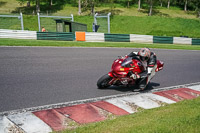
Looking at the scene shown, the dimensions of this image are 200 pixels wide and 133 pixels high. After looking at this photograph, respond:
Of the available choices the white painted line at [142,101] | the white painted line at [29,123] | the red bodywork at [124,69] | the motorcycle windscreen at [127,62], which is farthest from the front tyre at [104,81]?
the white painted line at [29,123]

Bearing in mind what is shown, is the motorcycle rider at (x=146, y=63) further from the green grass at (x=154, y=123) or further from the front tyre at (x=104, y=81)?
the green grass at (x=154, y=123)

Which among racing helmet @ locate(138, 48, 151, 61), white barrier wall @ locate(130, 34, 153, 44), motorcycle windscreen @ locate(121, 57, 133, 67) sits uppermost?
racing helmet @ locate(138, 48, 151, 61)

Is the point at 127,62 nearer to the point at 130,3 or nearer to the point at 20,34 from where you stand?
the point at 20,34

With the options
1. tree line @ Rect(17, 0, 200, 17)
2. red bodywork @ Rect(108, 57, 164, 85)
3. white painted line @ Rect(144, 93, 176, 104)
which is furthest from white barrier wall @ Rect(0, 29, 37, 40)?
tree line @ Rect(17, 0, 200, 17)

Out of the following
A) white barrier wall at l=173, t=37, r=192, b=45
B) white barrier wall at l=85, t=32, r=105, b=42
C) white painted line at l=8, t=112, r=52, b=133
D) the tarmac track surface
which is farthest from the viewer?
white barrier wall at l=173, t=37, r=192, b=45

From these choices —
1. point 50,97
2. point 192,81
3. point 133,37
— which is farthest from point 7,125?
point 133,37

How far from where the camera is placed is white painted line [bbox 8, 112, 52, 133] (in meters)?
4.70

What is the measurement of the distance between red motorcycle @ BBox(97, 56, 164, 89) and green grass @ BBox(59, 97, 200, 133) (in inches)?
68.1

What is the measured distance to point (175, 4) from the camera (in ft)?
257

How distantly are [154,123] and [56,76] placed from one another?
515 centimetres

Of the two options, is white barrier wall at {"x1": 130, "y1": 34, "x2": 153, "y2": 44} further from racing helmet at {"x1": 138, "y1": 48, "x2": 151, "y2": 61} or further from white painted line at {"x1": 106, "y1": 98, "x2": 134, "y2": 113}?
white painted line at {"x1": 106, "y1": 98, "x2": 134, "y2": 113}

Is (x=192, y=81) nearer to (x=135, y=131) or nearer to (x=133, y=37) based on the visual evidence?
(x=135, y=131)

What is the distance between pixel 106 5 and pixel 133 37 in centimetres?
4036

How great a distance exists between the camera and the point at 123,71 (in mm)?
7359
